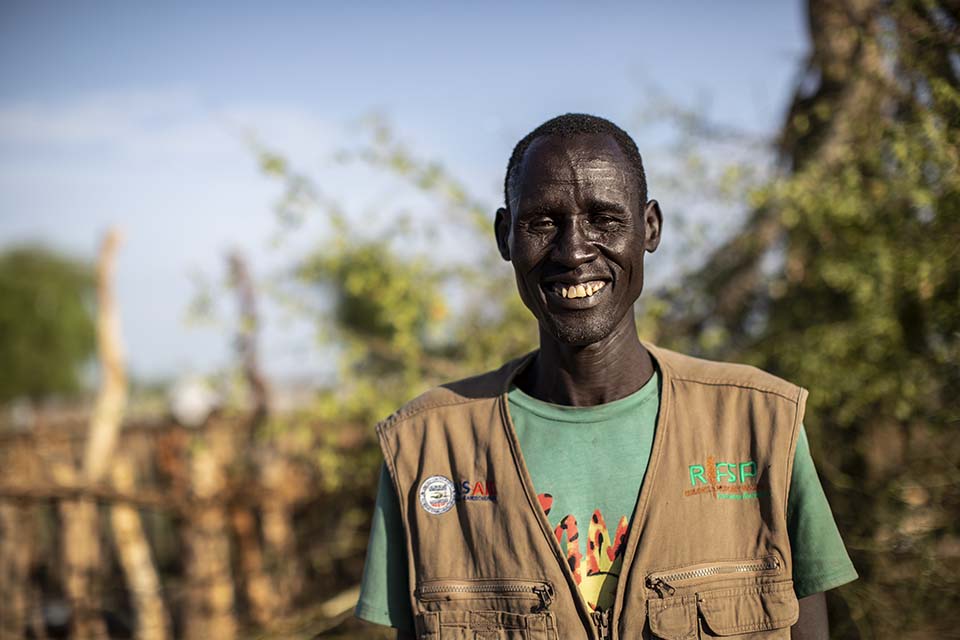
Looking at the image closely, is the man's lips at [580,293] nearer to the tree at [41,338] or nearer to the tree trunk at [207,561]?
the tree trunk at [207,561]

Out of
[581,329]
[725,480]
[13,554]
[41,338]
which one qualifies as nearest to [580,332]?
[581,329]

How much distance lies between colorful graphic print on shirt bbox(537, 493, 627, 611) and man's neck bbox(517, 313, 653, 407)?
0.90ft

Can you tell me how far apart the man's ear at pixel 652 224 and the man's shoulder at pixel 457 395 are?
16.9 inches

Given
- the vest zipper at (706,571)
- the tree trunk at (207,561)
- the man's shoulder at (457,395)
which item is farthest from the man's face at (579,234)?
the tree trunk at (207,561)

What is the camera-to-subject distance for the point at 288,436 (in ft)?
20.5

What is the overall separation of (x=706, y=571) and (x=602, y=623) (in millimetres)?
242

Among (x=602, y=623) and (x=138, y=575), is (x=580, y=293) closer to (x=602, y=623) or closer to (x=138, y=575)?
(x=602, y=623)

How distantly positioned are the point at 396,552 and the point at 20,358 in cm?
3420

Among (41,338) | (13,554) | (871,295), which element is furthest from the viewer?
(41,338)

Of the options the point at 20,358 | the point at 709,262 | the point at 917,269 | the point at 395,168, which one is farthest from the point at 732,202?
the point at 20,358

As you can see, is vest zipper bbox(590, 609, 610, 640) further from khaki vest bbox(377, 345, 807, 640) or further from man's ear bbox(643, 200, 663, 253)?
man's ear bbox(643, 200, 663, 253)

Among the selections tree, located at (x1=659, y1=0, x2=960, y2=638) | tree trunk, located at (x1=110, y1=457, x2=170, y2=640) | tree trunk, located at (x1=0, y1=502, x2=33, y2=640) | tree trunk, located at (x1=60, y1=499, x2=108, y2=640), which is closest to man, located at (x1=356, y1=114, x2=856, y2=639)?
tree, located at (x1=659, y1=0, x2=960, y2=638)

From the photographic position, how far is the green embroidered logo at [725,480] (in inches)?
69.1

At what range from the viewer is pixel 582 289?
182 cm
